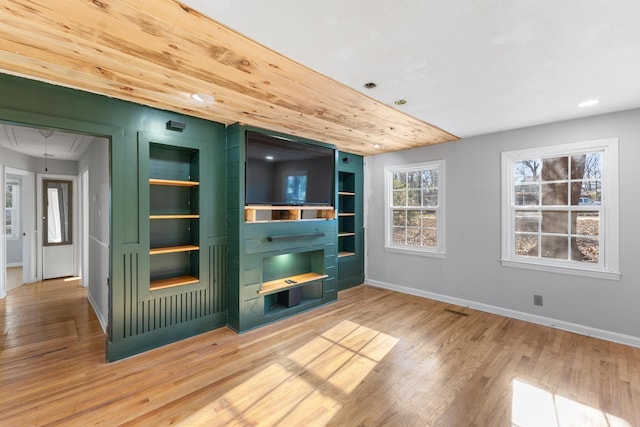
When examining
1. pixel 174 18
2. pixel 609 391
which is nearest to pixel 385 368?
pixel 609 391

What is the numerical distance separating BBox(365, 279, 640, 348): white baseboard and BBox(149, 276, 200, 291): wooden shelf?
131 inches

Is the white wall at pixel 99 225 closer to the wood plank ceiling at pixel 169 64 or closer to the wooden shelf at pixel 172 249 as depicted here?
the wooden shelf at pixel 172 249

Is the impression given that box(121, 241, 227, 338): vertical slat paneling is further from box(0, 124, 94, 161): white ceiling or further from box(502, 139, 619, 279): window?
box(502, 139, 619, 279): window

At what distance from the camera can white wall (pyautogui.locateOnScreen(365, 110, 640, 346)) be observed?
295 centimetres

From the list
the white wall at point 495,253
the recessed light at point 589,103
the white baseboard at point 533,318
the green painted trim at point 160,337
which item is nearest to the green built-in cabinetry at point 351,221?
the white wall at point 495,253

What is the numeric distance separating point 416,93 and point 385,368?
2.51 metres

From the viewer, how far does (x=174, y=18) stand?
4.76 ft

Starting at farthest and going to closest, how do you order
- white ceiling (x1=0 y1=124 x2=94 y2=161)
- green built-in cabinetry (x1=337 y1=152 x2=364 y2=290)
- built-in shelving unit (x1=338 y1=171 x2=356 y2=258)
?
built-in shelving unit (x1=338 y1=171 x2=356 y2=258) → green built-in cabinetry (x1=337 y1=152 x2=364 y2=290) → white ceiling (x1=0 y1=124 x2=94 y2=161)

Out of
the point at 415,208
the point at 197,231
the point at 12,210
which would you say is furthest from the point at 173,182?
the point at 12,210

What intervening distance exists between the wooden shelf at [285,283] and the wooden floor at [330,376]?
1.46 feet

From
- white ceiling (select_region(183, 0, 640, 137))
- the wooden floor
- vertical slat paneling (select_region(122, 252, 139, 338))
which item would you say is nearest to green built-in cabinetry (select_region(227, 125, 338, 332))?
the wooden floor

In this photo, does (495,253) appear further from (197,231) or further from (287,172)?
(197,231)

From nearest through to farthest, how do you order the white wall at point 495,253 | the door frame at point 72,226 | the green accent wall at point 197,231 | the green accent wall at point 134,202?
the green accent wall at point 134,202 → the green accent wall at point 197,231 → the white wall at point 495,253 → the door frame at point 72,226

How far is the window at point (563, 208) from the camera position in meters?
3.06
